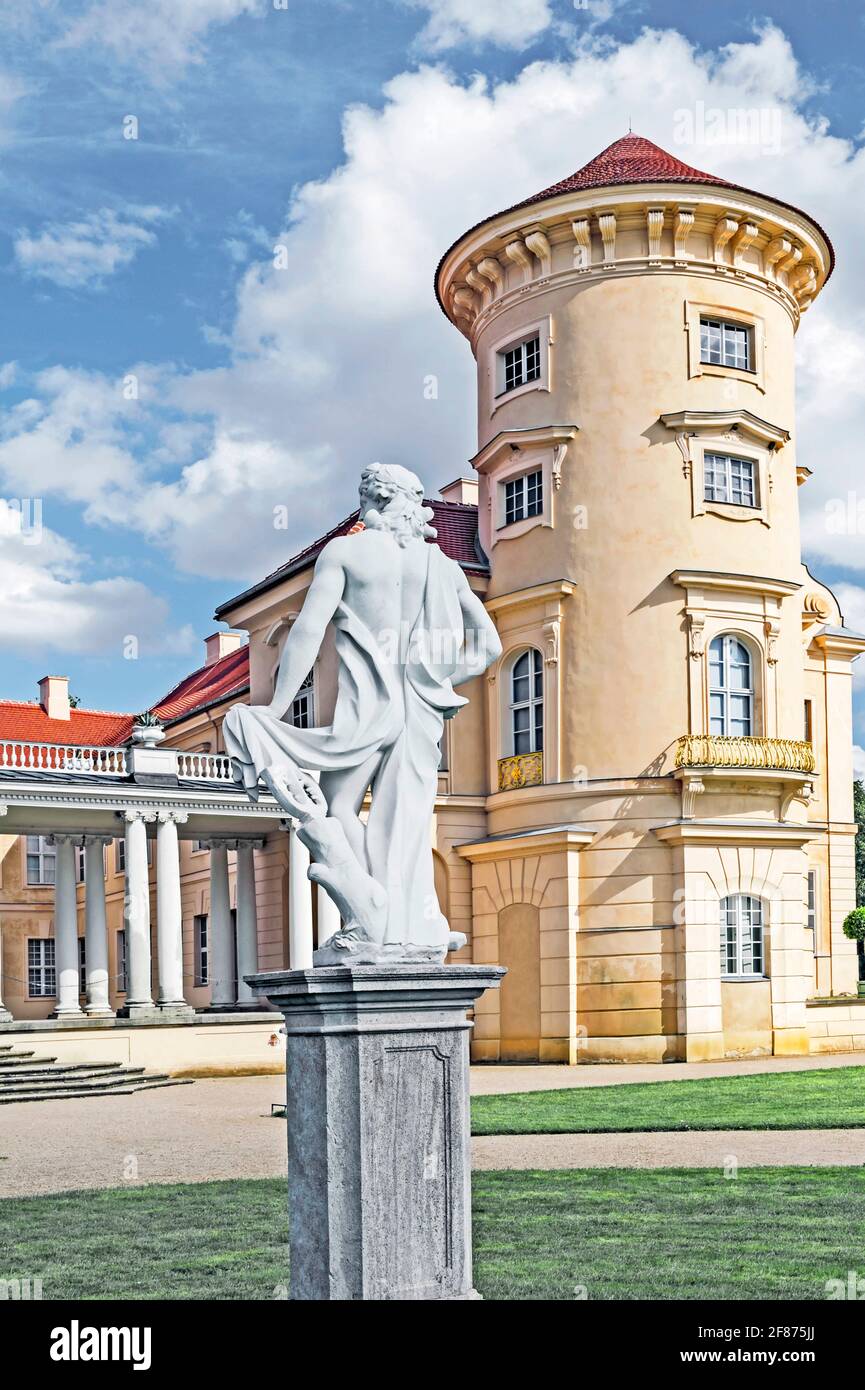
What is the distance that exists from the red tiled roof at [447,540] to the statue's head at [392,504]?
2408cm

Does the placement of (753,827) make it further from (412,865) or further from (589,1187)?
(412,865)

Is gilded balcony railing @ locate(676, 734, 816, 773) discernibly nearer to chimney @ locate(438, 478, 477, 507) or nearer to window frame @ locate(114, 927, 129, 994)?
chimney @ locate(438, 478, 477, 507)

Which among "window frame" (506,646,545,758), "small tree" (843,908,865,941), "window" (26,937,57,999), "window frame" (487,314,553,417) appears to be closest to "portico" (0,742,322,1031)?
"window frame" (506,646,545,758)

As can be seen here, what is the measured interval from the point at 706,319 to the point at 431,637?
80.8 feet

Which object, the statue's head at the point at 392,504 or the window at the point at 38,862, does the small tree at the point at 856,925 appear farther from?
the statue's head at the point at 392,504

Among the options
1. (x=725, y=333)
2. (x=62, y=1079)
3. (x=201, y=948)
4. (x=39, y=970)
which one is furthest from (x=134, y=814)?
(x=39, y=970)

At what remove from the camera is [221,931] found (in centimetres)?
3712

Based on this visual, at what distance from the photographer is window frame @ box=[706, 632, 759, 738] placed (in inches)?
1136

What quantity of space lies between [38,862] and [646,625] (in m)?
28.5

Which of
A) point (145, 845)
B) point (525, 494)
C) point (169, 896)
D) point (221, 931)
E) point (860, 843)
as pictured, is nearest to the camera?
point (145, 845)

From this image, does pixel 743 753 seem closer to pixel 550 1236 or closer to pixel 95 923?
pixel 95 923

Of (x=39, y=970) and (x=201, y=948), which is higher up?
(x=201, y=948)

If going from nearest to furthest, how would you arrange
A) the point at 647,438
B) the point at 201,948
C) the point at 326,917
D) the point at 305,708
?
1. the point at 647,438
2. the point at 326,917
3. the point at 305,708
4. the point at 201,948

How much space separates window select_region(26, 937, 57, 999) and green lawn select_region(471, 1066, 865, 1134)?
3105 centimetres
